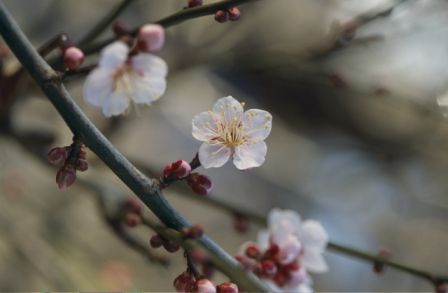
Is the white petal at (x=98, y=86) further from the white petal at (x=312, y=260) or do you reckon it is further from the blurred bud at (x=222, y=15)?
the white petal at (x=312, y=260)

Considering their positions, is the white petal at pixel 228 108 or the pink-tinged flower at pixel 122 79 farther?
A: the white petal at pixel 228 108

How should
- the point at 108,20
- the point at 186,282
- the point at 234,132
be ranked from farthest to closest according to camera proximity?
1. the point at 108,20
2. the point at 234,132
3. the point at 186,282

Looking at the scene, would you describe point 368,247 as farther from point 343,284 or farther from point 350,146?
point 350,146

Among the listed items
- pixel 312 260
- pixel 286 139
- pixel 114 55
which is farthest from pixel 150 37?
pixel 286 139

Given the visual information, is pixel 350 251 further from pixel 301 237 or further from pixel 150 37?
pixel 150 37

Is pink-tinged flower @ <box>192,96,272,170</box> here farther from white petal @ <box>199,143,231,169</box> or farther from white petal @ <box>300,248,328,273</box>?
white petal @ <box>300,248,328,273</box>

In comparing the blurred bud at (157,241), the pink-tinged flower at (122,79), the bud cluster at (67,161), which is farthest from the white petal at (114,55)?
the blurred bud at (157,241)

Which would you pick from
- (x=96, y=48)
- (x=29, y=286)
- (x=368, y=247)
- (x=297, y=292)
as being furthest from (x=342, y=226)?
(x=96, y=48)
